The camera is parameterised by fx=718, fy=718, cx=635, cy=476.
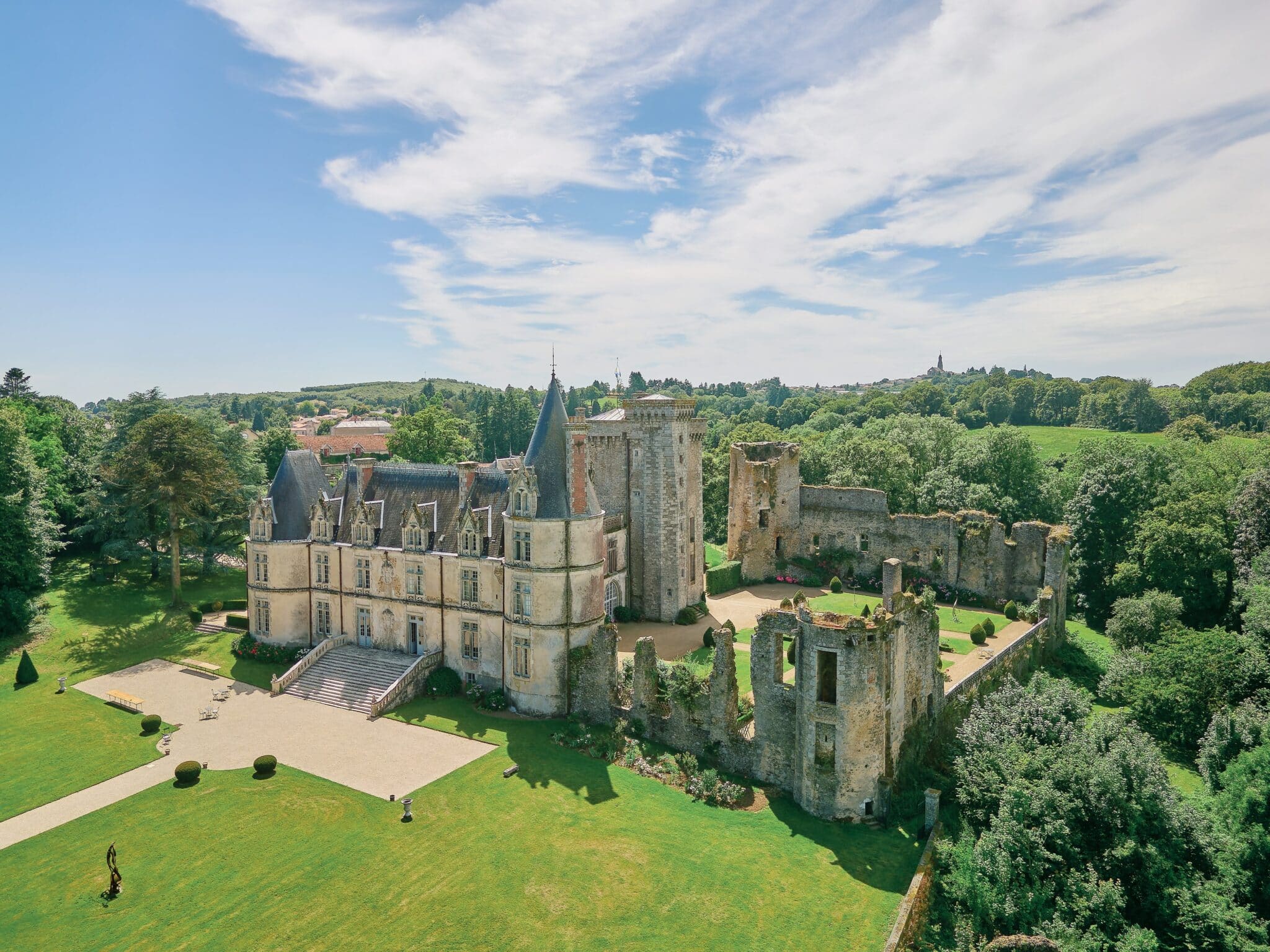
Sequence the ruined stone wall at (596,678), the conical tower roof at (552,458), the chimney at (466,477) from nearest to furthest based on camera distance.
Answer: the ruined stone wall at (596,678)
the conical tower roof at (552,458)
the chimney at (466,477)

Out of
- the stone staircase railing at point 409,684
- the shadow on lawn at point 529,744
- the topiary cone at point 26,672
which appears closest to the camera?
the shadow on lawn at point 529,744

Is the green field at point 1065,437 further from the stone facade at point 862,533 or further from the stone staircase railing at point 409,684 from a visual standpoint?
the stone staircase railing at point 409,684

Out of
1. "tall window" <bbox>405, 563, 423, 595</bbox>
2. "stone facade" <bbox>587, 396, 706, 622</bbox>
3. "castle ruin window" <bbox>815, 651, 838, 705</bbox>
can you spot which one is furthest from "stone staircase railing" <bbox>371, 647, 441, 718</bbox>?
"castle ruin window" <bbox>815, 651, 838, 705</bbox>

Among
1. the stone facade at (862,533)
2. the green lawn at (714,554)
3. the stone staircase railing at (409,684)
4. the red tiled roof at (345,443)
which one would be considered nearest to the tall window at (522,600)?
the stone staircase railing at (409,684)

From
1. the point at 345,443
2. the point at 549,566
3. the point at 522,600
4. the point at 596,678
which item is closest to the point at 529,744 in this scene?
the point at 596,678

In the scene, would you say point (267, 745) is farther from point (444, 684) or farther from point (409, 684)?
point (444, 684)

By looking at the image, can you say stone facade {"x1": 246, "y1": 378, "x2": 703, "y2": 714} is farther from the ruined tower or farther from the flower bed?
the ruined tower
